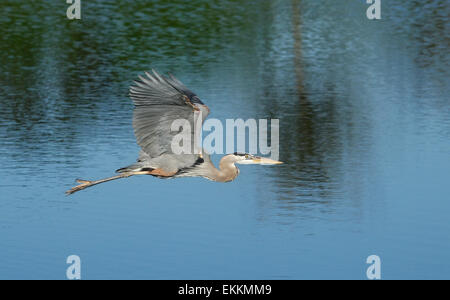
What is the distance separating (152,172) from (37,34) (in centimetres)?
2633

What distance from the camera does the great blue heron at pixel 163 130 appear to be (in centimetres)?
860

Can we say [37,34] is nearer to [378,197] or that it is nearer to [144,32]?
[144,32]

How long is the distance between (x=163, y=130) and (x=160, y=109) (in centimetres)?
25

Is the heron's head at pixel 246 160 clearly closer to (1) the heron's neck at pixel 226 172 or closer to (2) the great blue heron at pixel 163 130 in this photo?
(2) the great blue heron at pixel 163 130

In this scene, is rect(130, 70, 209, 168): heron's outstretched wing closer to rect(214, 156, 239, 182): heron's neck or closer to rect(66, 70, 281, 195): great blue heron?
rect(66, 70, 281, 195): great blue heron

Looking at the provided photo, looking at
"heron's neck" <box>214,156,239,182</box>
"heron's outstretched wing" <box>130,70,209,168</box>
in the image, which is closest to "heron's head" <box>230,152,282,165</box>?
"heron's neck" <box>214,156,239,182</box>

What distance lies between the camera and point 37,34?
33.9m

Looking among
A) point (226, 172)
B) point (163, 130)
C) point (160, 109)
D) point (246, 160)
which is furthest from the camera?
point (246, 160)

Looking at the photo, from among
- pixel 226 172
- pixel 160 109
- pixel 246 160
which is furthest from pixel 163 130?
pixel 246 160

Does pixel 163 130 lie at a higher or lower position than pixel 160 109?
lower

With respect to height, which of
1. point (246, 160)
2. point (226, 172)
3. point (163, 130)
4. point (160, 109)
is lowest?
point (226, 172)

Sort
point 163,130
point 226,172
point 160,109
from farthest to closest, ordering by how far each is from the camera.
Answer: point 226,172 → point 163,130 → point 160,109

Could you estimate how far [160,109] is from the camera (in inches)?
343

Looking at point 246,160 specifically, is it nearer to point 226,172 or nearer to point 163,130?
point 226,172
